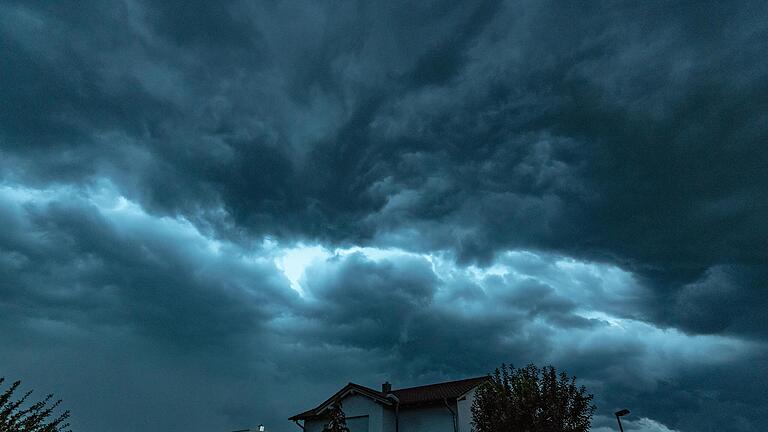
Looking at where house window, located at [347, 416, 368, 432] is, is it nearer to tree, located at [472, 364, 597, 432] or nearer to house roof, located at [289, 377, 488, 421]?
house roof, located at [289, 377, 488, 421]

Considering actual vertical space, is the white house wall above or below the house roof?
below

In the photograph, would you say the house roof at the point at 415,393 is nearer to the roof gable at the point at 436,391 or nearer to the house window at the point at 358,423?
the roof gable at the point at 436,391

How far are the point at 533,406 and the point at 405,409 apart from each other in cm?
1260

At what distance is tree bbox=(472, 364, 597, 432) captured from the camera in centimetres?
2220

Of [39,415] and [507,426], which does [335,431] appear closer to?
[507,426]

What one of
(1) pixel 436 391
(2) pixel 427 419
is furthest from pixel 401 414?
(1) pixel 436 391

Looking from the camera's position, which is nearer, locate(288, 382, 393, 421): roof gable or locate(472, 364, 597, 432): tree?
locate(472, 364, 597, 432): tree

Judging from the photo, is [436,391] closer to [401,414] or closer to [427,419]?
[427,419]

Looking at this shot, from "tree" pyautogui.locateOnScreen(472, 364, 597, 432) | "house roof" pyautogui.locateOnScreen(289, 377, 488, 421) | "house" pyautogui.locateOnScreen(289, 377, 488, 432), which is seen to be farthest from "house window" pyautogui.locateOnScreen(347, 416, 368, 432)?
"tree" pyautogui.locateOnScreen(472, 364, 597, 432)

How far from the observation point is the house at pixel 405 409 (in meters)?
31.0

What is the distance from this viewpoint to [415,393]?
116ft

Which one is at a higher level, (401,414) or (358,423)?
(401,414)

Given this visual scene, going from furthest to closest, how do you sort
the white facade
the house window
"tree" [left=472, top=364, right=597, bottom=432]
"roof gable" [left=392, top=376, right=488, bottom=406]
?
the house window < "roof gable" [left=392, top=376, right=488, bottom=406] < the white facade < "tree" [left=472, top=364, right=597, bottom=432]

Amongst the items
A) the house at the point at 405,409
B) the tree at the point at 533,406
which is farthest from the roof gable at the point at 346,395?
the tree at the point at 533,406
